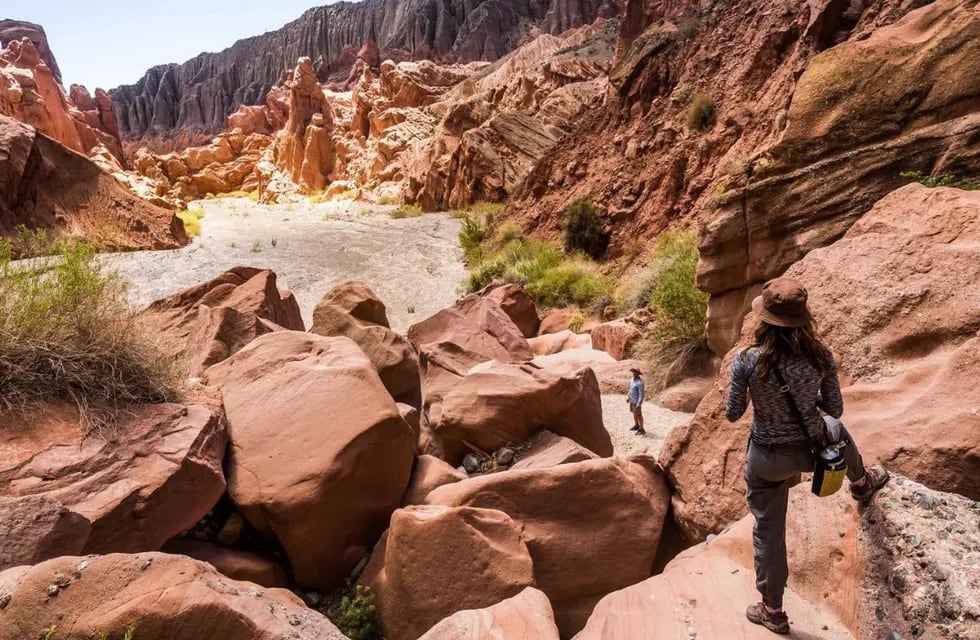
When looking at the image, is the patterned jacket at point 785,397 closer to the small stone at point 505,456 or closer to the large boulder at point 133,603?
the large boulder at point 133,603

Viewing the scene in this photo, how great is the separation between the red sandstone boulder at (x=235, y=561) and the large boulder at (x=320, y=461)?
0.17m

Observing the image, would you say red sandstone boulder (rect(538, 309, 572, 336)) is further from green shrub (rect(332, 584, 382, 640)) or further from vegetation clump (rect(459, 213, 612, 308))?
green shrub (rect(332, 584, 382, 640))

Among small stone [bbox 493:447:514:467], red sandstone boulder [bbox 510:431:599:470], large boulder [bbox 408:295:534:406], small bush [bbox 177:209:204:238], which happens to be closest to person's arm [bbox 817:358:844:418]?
red sandstone boulder [bbox 510:431:599:470]

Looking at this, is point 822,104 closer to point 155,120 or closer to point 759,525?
point 759,525

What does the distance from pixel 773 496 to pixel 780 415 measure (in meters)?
0.43

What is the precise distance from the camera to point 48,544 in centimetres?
301

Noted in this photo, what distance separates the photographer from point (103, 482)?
3.74m

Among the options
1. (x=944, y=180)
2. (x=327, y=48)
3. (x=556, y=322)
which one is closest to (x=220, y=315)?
(x=944, y=180)

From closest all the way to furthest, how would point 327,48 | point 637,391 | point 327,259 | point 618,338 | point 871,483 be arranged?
point 871,483 → point 637,391 → point 618,338 → point 327,259 → point 327,48

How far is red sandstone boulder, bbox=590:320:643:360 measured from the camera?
1110cm

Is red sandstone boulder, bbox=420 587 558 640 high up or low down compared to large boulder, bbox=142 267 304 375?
down

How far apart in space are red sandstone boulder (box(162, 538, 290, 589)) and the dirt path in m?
12.2

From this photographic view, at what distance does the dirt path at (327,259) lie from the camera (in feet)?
58.3

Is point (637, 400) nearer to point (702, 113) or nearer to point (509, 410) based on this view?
point (509, 410)
